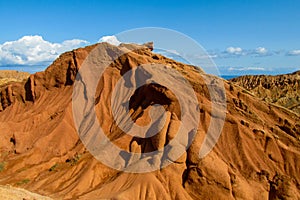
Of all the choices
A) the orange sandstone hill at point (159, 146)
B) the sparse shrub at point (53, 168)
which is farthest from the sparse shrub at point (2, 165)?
Result: the sparse shrub at point (53, 168)

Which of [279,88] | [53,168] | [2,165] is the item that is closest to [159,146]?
[53,168]

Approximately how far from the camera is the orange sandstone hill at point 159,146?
82.5ft

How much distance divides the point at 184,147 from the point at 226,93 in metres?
6.65

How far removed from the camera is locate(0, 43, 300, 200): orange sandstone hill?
25.2m

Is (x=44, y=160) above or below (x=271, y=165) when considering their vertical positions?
below

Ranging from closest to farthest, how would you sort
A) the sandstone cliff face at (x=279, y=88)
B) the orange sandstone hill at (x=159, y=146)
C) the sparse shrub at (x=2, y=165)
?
1. the orange sandstone hill at (x=159, y=146)
2. the sparse shrub at (x=2, y=165)
3. the sandstone cliff face at (x=279, y=88)

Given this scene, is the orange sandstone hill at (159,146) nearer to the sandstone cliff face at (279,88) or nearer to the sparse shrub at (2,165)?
the sparse shrub at (2,165)

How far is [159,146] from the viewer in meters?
26.4

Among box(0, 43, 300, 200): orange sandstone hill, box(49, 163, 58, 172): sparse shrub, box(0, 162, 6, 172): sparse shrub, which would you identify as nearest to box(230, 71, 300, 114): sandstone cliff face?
box(0, 43, 300, 200): orange sandstone hill

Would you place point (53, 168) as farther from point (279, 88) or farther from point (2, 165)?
point (279, 88)

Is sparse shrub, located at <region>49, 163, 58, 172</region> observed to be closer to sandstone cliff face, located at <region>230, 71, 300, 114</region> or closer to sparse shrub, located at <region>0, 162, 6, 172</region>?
sparse shrub, located at <region>0, 162, 6, 172</region>

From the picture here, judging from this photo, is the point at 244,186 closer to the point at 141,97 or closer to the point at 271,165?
the point at 271,165

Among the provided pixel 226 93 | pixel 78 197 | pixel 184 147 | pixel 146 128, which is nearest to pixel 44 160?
pixel 78 197

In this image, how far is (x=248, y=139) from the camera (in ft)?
91.1
